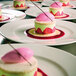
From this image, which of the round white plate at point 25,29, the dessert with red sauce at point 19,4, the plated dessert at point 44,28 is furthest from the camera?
the dessert with red sauce at point 19,4

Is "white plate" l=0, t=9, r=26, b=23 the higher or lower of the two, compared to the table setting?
lower

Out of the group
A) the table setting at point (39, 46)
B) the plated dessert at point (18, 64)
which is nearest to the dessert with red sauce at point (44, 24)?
the table setting at point (39, 46)

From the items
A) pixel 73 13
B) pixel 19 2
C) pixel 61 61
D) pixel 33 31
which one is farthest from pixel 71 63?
pixel 19 2

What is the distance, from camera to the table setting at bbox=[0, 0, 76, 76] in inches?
28.9

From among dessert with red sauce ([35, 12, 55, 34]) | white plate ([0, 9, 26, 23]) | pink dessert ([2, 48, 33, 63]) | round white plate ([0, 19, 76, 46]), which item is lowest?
white plate ([0, 9, 26, 23])

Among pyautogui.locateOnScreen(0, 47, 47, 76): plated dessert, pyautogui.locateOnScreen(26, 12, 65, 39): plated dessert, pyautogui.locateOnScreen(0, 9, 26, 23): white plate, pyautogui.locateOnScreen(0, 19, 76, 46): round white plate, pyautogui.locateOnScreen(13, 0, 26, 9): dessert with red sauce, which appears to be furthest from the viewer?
pyautogui.locateOnScreen(13, 0, 26, 9): dessert with red sauce

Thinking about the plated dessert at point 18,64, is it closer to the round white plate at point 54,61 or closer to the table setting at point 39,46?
the table setting at point 39,46

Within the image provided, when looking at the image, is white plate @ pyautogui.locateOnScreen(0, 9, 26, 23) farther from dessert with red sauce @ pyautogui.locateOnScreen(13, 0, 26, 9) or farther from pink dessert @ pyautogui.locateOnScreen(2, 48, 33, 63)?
pink dessert @ pyautogui.locateOnScreen(2, 48, 33, 63)

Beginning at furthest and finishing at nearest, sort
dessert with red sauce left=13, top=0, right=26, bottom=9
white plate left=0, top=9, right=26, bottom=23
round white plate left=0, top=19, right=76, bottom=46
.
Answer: dessert with red sauce left=13, top=0, right=26, bottom=9
white plate left=0, top=9, right=26, bottom=23
round white plate left=0, top=19, right=76, bottom=46

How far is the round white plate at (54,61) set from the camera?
2.57ft

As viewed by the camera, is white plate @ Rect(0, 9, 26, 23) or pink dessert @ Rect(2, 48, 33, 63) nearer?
pink dessert @ Rect(2, 48, 33, 63)

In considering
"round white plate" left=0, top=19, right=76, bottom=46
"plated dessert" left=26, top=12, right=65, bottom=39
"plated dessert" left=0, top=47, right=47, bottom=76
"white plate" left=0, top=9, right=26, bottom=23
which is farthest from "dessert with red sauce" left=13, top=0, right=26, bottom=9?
"plated dessert" left=0, top=47, right=47, bottom=76

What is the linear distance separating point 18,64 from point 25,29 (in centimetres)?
67

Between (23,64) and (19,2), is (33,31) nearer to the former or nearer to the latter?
(23,64)
